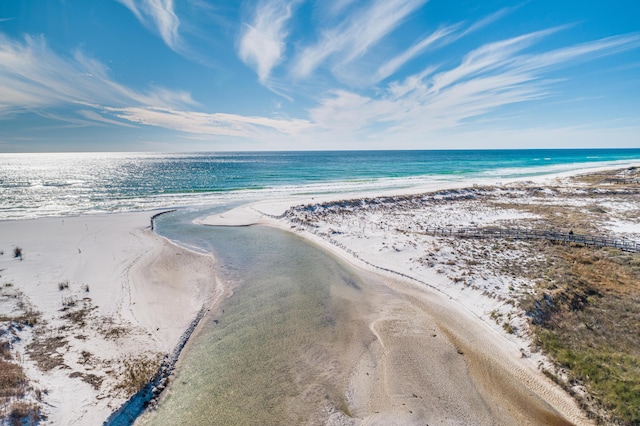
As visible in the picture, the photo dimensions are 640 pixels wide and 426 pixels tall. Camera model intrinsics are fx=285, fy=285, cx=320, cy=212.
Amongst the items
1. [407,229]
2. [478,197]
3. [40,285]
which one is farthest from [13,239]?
[478,197]

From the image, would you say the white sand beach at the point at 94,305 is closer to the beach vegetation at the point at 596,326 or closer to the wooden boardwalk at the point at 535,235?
the beach vegetation at the point at 596,326

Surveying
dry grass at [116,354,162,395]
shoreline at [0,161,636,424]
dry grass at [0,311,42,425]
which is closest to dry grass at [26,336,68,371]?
shoreline at [0,161,636,424]

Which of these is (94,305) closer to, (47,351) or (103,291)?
(103,291)

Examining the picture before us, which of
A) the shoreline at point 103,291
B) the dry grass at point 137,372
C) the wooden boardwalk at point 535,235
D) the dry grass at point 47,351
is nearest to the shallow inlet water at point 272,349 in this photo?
the dry grass at point 137,372

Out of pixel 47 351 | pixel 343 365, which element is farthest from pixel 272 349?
pixel 47 351

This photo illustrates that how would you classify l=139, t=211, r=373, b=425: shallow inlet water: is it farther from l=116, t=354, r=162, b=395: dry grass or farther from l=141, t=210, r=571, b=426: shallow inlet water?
l=116, t=354, r=162, b=395: dry grass
